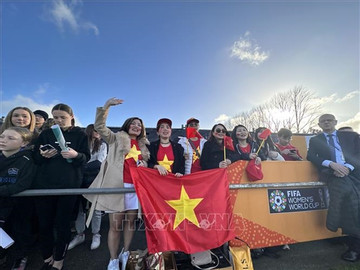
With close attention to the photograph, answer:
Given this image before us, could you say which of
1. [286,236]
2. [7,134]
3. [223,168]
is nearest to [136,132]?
[223,168]

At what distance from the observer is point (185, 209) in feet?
8.66

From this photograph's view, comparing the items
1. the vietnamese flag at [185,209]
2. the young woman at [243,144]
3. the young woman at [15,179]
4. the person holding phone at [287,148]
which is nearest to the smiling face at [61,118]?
the young woman at [15,179]

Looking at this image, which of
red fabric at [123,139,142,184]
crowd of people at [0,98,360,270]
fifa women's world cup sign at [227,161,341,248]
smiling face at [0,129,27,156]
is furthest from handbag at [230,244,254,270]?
smiling face at [0,129,27,156]

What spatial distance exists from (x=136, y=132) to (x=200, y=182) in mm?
1183

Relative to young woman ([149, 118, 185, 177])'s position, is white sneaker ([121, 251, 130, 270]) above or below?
below

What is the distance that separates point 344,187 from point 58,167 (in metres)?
4.27

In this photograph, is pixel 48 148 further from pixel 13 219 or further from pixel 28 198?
pixel 13 219

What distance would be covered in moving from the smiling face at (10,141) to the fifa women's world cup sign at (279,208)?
2.91 meters

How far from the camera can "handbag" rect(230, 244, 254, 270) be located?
8.36 feet

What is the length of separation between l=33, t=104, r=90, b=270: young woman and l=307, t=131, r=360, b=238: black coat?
3.90 meters

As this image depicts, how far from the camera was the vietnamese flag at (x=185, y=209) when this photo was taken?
8.07 ft

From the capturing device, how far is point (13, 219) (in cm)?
262

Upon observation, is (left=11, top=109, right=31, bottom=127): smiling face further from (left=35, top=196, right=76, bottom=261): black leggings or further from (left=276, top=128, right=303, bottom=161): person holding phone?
(left=276, top=128, right=303, bottom=161): person holding phone

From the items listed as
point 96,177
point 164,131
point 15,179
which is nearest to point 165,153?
point 164,131
